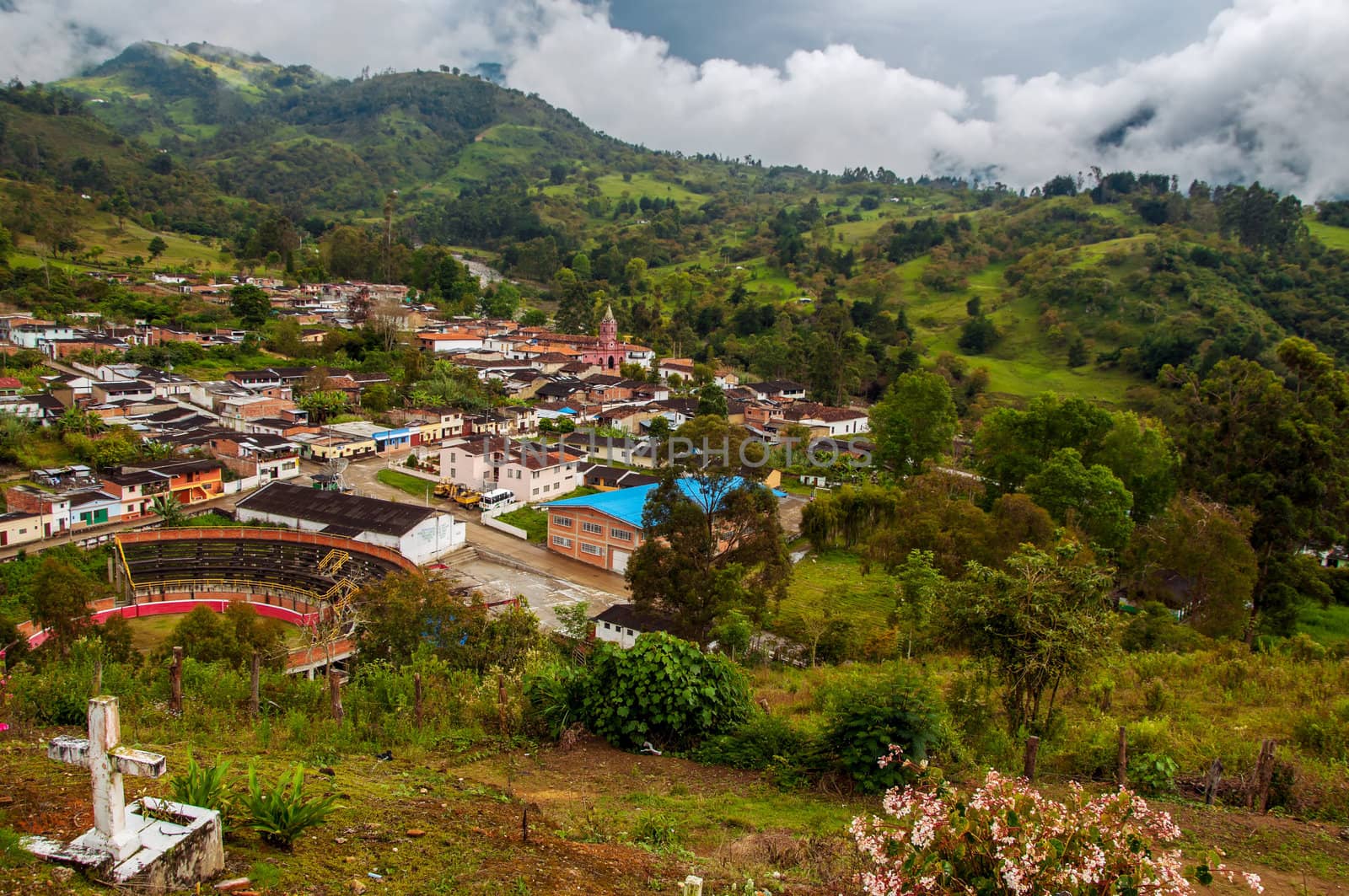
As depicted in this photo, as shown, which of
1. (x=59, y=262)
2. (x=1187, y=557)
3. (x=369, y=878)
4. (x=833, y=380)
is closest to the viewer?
(x=369, y=878)

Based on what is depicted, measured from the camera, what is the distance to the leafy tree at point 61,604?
13130 millimetres

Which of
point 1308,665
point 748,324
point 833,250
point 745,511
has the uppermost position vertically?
point 833,250

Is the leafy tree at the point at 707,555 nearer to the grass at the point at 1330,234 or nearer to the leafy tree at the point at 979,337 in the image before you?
the leafy tree at the point at 979,337

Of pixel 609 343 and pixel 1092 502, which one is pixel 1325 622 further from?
pixel 609 343

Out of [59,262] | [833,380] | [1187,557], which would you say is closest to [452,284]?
[59,262]

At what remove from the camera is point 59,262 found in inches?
1871

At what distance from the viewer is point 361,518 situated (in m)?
21.5

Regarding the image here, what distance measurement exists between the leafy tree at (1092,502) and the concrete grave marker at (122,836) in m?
18.9

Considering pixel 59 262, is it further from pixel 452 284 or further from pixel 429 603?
pixel 429 603

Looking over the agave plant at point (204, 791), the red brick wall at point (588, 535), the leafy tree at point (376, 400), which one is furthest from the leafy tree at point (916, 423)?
the agave plant at point (204, 791)

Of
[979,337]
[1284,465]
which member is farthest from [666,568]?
[979,337]

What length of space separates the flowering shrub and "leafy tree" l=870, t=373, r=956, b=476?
2348cm

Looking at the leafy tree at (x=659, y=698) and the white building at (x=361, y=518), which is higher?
the leafy tree at (x=659, y=698)

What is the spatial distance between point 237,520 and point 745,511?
1652cm
